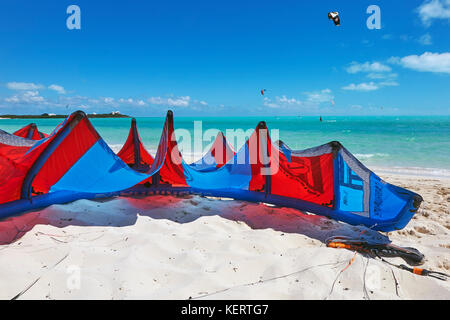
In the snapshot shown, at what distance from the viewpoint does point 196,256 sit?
9.59 feet

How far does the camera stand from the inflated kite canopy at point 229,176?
3.73 meters

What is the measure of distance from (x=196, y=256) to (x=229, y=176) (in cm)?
215

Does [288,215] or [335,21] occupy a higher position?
[335,21]

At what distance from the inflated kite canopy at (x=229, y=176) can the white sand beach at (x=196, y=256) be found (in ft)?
0.93

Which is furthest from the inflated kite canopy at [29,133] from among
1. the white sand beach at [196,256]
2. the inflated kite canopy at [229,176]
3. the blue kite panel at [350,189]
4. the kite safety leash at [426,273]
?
the kite safety leash at [426,273]

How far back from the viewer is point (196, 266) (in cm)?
274

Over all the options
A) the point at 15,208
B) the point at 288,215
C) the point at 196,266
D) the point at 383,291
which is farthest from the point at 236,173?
the point at 15,208

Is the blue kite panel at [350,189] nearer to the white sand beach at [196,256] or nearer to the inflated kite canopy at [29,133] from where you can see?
the white sand beach at [196,256]

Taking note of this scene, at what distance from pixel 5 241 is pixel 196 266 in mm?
2511

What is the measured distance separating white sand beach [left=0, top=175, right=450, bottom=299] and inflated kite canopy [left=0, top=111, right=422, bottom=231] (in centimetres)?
28

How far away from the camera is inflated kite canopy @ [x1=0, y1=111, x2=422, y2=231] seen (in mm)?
3727

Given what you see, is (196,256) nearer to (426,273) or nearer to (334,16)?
(426,273)
